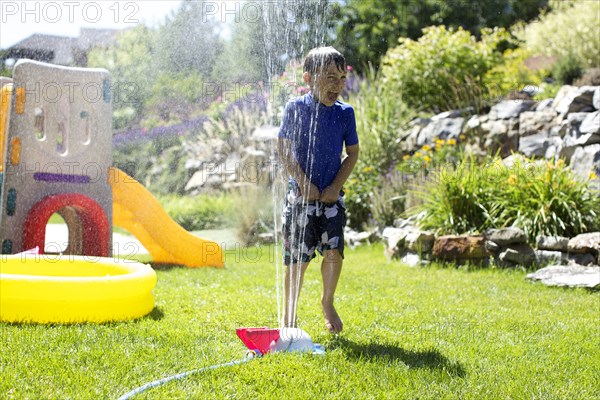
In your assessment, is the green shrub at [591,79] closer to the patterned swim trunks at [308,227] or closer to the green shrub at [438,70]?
the green shrub at [438,70]

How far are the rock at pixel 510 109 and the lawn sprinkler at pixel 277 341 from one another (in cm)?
606

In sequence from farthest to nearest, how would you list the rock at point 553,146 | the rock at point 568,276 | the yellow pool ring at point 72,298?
the rock at point 553,146, the rock at point 568,276, the yellow pool ring at point 72,298

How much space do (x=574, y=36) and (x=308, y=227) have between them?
27.0 ft

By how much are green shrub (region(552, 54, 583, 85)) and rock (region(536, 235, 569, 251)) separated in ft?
13.7

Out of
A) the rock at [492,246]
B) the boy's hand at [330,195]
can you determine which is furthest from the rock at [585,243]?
the boy's hand at [330,195]

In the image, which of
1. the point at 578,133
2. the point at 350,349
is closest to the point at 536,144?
the point at 578,133

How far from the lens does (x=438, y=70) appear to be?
364 inches

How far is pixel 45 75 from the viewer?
17.2 feet

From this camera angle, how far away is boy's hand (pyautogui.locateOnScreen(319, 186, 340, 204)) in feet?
9.98

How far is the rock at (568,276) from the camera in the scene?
459cm

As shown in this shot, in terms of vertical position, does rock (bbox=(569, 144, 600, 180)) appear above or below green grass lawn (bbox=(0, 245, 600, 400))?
above

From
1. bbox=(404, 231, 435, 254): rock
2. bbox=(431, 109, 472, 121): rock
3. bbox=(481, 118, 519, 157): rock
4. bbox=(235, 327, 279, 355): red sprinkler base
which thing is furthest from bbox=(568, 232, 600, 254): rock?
bbox=(431, 109, 472, 121): rock

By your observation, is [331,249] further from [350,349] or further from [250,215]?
[250,215]

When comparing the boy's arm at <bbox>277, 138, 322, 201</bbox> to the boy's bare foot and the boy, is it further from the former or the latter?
the boy's bare foot
